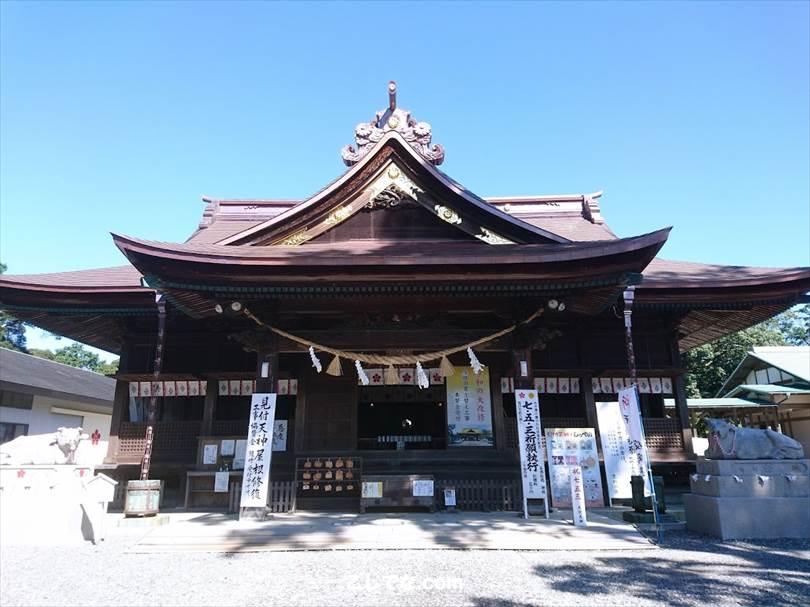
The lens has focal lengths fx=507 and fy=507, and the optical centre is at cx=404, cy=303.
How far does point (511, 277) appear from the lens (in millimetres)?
9648

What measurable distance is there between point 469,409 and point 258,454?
555 centimetres

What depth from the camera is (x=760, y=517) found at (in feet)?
28.5

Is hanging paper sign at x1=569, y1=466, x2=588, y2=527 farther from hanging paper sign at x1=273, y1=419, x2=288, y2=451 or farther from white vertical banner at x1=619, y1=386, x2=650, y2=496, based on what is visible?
hanging paper sign at x1=273, y1=419, x2=288, y2=451

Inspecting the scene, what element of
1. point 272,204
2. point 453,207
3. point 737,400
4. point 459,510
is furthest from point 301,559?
point 737,400

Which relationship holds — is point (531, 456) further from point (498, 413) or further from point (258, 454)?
point (258, 454)

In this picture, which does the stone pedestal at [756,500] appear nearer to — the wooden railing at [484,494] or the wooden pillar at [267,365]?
the wooden railing at [484,494]

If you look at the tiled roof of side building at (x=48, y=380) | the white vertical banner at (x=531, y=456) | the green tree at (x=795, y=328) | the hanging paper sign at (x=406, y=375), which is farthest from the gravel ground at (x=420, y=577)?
the green tree at (x=795, y=328)

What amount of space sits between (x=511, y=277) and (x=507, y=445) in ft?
16.9

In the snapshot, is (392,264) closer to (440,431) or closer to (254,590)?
(254,590)

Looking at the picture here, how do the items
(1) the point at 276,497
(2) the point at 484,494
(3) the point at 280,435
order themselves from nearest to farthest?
(2) the point at 484,494, (1) the point at 276,497, (3) the point at 280,435

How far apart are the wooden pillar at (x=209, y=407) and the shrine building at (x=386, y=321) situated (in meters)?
0.05

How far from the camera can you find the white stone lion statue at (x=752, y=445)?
905cm

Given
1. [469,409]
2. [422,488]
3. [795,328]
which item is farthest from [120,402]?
[795,328]

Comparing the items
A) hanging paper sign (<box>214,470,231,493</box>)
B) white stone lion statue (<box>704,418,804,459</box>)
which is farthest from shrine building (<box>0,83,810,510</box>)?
white stone lion statue (<box>704,418,804,459</box>)
